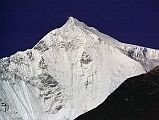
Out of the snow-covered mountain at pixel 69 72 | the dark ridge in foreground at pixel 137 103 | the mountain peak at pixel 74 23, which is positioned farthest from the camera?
the mountain peak at pixel 74 23

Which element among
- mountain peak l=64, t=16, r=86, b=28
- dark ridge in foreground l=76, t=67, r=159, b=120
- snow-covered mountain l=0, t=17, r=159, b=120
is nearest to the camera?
dark ridge in foreground l=76, t=67, r=159, b=120

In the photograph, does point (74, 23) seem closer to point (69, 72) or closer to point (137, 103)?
point (69, 72)

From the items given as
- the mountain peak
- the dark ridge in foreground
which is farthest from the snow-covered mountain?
the dark ridge in foreground

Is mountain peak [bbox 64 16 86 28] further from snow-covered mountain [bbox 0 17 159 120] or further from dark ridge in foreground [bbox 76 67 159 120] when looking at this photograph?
dark ridge in foreground [bbox 76 67 159 120]

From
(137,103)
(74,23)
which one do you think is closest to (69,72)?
(74,23)

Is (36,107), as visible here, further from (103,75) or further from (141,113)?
(141,113)

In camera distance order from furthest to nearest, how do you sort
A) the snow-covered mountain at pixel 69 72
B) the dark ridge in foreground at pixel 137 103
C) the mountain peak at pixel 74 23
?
the mountain peak at pixel 74 23 → the snow-covered mountain at pixel 69 72 → the dark ridge in foreground at pixel 137 103

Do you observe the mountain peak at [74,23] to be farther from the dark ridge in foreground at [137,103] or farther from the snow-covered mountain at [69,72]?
the dark ridge in foreground at [137,103]

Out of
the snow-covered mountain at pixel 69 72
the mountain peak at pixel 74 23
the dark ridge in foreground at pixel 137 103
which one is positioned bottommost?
the dark ridge in foreground at pixel 137 103

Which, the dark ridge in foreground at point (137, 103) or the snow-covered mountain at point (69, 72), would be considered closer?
the dark ridge in foreground at point (137, 103)

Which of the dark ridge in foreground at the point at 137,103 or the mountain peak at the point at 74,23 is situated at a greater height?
the mountain peak at the point at 74,23

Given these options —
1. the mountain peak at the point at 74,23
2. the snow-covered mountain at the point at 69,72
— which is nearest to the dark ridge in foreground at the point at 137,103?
the snow-covered mountain at the point at 69,72
